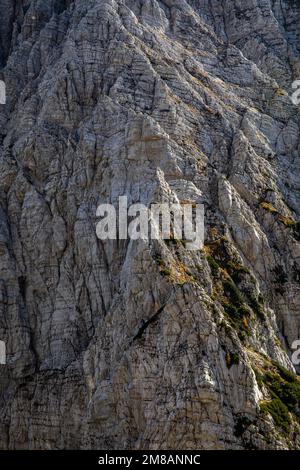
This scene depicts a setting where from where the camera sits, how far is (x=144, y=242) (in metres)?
75.5

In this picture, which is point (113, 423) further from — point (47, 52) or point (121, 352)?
point (47, 52)

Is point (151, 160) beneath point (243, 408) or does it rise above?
above

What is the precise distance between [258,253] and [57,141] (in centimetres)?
2420

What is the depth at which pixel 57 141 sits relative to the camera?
9019cm

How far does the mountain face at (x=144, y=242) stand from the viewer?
6869cm

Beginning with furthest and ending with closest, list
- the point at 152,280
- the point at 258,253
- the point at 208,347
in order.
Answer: the point at 258,253
the point at 152,280
the point at 208,347

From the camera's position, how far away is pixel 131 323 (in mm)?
72688

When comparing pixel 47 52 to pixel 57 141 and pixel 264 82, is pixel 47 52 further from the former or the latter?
pixel 264 82

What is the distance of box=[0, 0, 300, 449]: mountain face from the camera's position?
225ft

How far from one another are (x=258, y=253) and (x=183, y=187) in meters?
9.81

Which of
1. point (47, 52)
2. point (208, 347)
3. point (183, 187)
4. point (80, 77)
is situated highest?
point (47, 52)

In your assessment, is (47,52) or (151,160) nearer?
(151,160)
